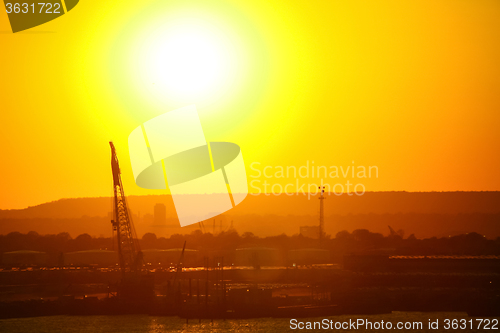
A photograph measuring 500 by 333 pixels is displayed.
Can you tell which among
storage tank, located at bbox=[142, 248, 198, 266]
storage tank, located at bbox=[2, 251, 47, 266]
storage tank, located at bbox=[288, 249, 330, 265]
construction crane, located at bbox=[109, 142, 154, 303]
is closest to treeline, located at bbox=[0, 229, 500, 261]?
storage tank, located at bbox=[288, 249, 330, 265]

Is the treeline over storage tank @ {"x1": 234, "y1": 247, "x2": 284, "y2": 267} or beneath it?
over

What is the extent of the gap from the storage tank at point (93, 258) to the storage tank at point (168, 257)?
4.48 m

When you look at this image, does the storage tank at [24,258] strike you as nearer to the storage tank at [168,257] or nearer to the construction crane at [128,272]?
the storage tank at [168,257]

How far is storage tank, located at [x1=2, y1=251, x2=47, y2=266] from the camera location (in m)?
86.6

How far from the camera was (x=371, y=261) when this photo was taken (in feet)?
203

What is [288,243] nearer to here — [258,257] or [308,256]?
[308,256]

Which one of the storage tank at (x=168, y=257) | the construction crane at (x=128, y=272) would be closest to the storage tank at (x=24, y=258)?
the storage tank at (x=168, y=257)

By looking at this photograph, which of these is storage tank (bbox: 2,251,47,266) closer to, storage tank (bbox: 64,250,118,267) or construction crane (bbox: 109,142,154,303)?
storage tank (bbox: 64,250,118,267)

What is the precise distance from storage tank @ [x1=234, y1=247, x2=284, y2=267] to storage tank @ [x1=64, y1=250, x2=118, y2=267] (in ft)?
53.5

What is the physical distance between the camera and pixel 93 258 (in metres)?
89.1

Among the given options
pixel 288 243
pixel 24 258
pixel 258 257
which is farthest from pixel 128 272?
pixel 288 243

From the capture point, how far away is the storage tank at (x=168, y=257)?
88.3m

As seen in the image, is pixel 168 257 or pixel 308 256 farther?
pixel 168 257

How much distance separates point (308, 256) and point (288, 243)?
11.0 m
